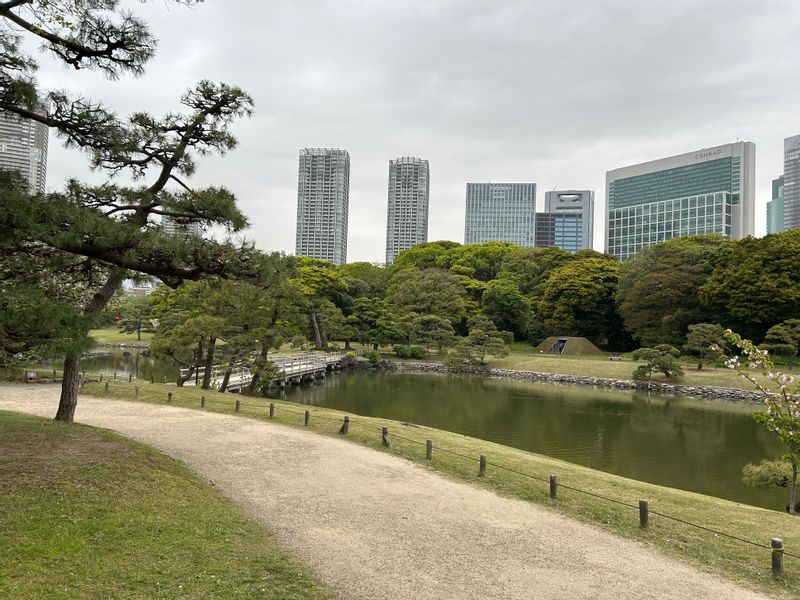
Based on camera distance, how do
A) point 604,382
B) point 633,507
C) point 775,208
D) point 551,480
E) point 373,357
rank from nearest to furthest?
point 633,507, point 551,480, point 604,382, point 373,357, point 775,208

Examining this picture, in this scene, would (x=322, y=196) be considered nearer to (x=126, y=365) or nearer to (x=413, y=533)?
(x=126, y=365)

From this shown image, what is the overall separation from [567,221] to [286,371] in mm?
127638

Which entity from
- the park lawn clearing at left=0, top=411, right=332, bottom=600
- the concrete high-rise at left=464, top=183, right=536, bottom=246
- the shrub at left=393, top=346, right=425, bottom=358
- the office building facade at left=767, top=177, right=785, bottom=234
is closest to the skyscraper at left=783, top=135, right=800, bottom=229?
the office building facade at left=767, top=177, right=785, bottom=234

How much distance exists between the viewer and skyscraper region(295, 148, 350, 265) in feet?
330

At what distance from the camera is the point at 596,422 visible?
65.8 ft

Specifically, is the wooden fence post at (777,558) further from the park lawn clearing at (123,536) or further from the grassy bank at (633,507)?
the park lawn clearing at (123,536)

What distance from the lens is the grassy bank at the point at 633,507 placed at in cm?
594

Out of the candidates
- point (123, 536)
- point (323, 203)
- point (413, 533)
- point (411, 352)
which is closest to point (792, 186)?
point (323, 203)

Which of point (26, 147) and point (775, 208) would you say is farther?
point (775, 208)

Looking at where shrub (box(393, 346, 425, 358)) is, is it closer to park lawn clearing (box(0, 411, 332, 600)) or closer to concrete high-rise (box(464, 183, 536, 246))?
park lawn clearing (box(0, 411, 332, 600))

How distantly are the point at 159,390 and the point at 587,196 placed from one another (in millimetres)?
149754

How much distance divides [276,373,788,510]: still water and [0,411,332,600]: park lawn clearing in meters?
10.8

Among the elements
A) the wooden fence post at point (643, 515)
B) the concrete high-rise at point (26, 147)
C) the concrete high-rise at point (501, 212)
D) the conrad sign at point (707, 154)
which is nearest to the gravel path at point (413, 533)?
the wooden fence post at point (643, 515)

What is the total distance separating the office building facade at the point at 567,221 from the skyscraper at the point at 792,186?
4316 centimetres
